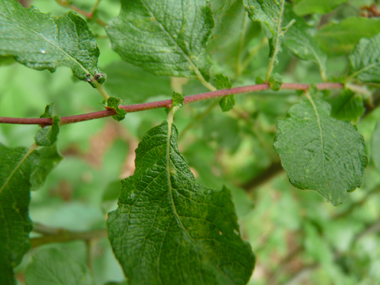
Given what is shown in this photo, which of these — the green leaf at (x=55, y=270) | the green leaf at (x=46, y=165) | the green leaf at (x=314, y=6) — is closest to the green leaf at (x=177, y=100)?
the green leaf at (x=46, y=165)

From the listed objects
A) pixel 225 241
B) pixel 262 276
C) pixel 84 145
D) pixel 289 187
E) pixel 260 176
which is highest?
pixel 225 241

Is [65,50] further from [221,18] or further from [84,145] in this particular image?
[84,145]

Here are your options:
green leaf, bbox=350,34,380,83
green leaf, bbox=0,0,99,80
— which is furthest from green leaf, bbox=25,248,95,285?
green leaf, bbox=350,34,380,83

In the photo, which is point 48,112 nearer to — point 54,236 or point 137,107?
point 137,107

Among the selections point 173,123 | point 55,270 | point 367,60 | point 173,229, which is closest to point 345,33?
point 367,60

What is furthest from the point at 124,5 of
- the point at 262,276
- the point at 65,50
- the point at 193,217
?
the point at 262,276

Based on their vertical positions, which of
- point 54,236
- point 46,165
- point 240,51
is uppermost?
point 240,51

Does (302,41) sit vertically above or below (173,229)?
above
